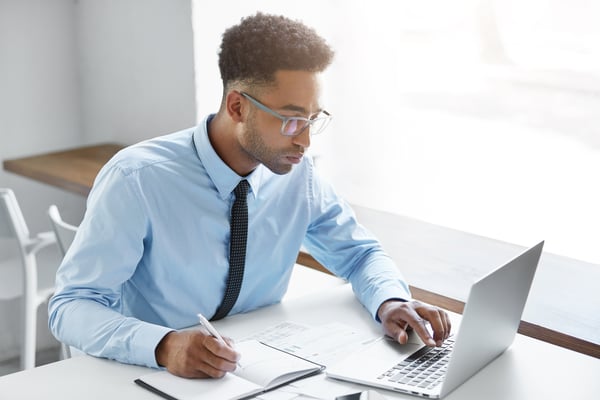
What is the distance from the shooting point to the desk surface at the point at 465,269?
178cm

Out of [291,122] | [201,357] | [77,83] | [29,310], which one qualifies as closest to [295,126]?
[291,122]

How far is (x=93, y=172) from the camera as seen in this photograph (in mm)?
2836

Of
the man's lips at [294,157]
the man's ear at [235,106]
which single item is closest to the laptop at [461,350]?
the man's lips at [294,157]

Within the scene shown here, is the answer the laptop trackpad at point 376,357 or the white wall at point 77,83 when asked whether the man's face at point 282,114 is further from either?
the white wall at point 77,83

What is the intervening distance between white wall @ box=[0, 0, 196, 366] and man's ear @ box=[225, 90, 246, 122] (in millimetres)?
1132

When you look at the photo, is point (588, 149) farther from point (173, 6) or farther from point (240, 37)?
point (173, 6)

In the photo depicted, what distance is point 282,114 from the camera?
1.61 m

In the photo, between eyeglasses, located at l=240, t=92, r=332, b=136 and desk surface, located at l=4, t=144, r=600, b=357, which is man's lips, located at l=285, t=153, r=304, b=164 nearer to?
eyeglasses, located at l=240, t=92, r=332, b=136

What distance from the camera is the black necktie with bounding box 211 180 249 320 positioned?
171 centimetres

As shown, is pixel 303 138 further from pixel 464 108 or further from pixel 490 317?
pixel 464 108

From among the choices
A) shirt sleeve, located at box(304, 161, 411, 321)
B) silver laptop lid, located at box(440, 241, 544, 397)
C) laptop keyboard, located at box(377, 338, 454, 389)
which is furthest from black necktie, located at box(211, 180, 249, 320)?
silver laptop lid, located at box(440, 241, 544, 397)

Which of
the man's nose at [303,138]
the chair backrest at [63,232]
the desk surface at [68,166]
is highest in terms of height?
the man's nose at [303,138]

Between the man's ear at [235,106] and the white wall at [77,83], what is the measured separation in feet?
3.71

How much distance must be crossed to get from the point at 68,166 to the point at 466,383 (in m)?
1.94
